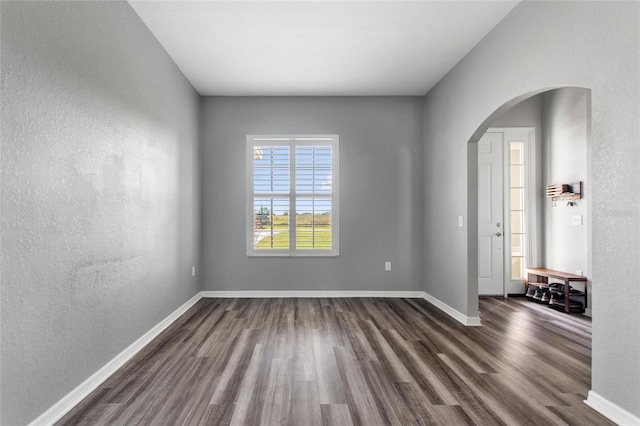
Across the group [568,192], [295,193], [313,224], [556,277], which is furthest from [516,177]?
[295,193]

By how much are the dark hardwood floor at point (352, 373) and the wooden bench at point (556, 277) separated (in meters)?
0.40

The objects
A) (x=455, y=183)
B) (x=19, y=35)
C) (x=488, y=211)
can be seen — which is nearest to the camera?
(x=19, y=35)

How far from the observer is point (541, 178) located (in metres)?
4.62

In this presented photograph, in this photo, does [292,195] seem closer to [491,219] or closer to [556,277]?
[491,219]

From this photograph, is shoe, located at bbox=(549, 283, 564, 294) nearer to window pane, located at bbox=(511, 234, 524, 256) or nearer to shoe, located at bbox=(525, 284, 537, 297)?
shoe, located at bbox=(525, 284, 537, 297)

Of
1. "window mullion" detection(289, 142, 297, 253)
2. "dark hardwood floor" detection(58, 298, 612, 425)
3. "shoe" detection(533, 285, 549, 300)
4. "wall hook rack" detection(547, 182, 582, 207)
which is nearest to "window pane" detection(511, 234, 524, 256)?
"shoe" detection(533, 285, 549, 300)

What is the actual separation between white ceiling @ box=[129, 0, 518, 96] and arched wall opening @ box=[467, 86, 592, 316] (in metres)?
1.04

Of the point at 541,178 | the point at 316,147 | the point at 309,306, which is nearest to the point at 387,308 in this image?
the point at 309,306

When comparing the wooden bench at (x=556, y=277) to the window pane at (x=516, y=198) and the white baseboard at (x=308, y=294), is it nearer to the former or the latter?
the window pane at (x=516, y=198)

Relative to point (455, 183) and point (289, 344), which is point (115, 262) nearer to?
point (289, 344)

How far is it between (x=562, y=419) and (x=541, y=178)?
3743mm

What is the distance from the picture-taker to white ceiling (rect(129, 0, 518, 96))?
264cm

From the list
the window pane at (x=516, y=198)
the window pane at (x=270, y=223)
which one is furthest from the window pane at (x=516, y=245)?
the window pane at (x=270, y=223)

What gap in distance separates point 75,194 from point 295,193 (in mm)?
2890
